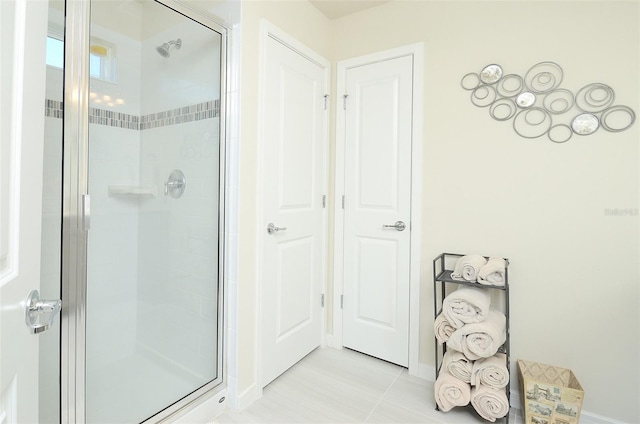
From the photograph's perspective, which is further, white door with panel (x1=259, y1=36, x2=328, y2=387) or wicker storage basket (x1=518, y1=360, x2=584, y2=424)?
white door with panel (x1=259, y1=36, x2=328, y2=387)

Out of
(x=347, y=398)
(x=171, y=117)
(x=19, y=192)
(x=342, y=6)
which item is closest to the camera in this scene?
(x=19, y=192)

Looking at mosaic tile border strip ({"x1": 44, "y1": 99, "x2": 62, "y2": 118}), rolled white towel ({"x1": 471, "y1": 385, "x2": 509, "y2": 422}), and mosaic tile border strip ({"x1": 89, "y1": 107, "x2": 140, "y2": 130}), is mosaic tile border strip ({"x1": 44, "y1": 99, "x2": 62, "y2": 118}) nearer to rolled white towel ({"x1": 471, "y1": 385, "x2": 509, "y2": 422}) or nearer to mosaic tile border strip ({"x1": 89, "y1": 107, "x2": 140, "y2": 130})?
mosaic tile border strip ({"x1": 89, "y1": 107, "x2": 140, "y2": 130})

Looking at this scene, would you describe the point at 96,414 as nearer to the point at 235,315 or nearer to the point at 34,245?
the point at 235,315

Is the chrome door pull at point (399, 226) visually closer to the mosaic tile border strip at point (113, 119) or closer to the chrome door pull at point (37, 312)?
the mosaic tile border strip at point (113, 119)

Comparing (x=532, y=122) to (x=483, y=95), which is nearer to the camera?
(x=532, y=122)

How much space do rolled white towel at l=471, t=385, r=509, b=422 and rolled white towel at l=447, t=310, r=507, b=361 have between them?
0.17m

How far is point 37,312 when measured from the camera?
75cm

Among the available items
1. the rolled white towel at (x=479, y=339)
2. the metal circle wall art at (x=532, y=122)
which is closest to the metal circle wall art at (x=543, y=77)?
the metal circle wall art at (x=532, y=122)

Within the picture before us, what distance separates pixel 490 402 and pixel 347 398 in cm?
76

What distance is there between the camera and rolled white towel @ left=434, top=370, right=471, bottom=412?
1.78 meters

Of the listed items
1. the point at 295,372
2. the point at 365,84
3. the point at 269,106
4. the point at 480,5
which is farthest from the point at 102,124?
the point at 480,5

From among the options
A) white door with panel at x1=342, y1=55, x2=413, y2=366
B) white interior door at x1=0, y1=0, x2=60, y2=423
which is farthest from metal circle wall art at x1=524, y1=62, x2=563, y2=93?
white interior door at x1=0, y1=0, x2=60, y2=423

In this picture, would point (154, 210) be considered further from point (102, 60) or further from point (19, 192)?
point (19, 192)

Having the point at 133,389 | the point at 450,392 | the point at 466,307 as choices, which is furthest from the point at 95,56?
the point at 450,392
